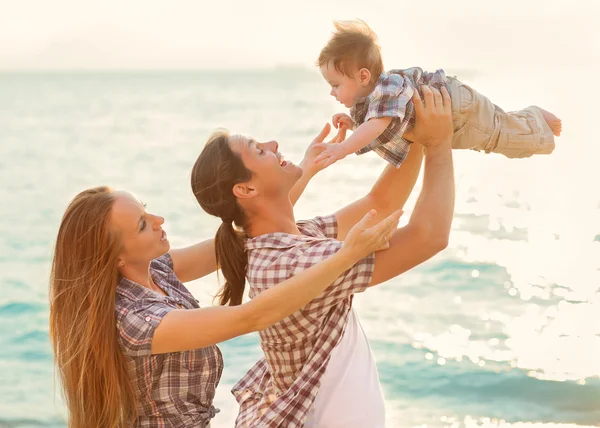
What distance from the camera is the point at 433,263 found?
1179 centimetres

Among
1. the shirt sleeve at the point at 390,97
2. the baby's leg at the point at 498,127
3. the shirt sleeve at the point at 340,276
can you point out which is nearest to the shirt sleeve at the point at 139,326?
the shirt sleeve at the point at 340,276

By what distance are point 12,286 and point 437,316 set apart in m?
5.10

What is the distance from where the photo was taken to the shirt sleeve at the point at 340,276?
126 inches

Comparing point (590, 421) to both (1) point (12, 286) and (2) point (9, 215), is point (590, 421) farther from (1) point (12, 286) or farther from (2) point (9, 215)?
(2) point (9, 215)

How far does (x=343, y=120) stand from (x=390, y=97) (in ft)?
1.08

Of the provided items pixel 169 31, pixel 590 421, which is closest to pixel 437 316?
pixel 590 421

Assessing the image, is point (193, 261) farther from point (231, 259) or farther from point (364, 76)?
point (364, 76)

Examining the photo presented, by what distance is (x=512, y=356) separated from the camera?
9.34 m

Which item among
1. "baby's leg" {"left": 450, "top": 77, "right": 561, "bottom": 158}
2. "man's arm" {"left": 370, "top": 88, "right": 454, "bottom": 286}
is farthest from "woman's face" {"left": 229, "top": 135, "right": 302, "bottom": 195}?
"baby's leg" {"left": 450, "top": 77, "right": 561, "bottom": 158}

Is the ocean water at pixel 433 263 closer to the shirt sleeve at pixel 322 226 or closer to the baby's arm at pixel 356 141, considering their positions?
the shirt sleeve at pixel 322 226

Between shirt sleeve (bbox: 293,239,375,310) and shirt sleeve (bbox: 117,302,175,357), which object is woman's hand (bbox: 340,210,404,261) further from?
shirt sleeve (bbox: 117,302,175,357)

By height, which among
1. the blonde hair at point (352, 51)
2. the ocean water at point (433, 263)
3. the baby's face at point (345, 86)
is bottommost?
the ocean water at point (433, 263)

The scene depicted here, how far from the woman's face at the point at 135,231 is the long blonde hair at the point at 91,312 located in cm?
3

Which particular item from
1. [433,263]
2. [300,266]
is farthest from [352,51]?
[433,263]
